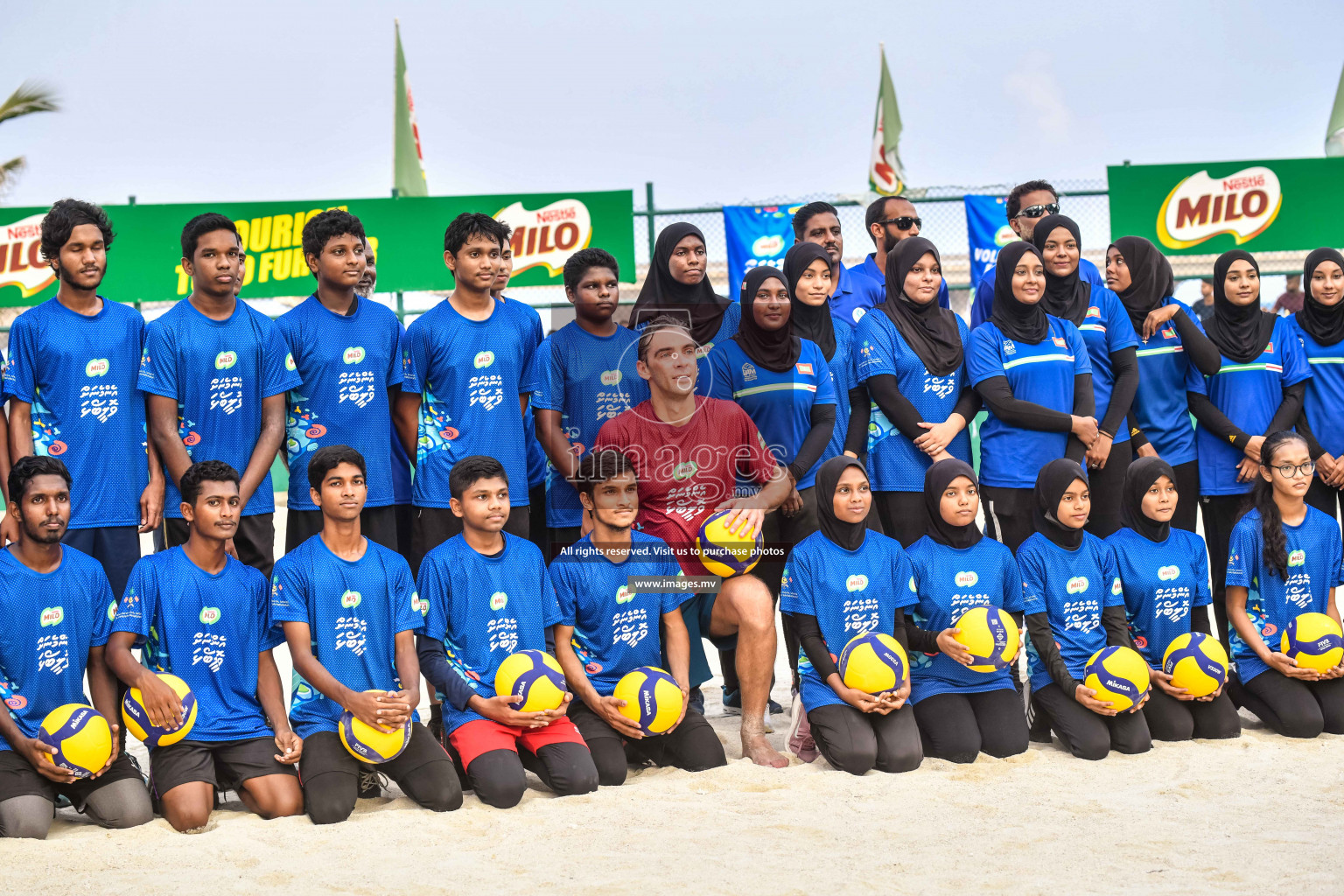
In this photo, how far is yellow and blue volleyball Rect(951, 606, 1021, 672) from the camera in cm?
498

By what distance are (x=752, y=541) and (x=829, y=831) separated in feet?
4.90

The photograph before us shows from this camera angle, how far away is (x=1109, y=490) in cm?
601

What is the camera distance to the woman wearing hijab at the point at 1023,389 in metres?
5.71

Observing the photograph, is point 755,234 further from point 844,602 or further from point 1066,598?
point 844,602

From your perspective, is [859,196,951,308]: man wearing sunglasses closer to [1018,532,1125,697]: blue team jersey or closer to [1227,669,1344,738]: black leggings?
[1018,532,1125,697]: blue team jersey

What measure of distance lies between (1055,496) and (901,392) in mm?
908

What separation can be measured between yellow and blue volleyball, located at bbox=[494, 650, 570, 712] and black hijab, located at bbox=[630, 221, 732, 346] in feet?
6.09

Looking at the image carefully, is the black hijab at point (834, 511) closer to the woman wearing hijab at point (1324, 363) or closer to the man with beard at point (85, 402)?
the woman wearing hijab at point (1324, 363)

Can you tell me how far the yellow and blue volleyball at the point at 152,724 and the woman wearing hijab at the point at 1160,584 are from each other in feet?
13.3

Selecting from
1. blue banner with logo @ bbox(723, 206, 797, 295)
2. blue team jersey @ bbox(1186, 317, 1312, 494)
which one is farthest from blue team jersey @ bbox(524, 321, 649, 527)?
blue banner with logo @ bbox(723, 206, 797, 295)

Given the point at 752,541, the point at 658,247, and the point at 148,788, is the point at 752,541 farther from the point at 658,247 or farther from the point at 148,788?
the point at 148,788

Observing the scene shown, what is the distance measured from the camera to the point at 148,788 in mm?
4539

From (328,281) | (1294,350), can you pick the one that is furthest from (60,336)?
(1294,350)

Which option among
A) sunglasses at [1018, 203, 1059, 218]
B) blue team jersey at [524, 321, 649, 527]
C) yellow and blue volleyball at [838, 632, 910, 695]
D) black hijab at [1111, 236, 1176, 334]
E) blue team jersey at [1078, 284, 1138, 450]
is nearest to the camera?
yellow and blue volleyball at [838, 632, 910, 695]
